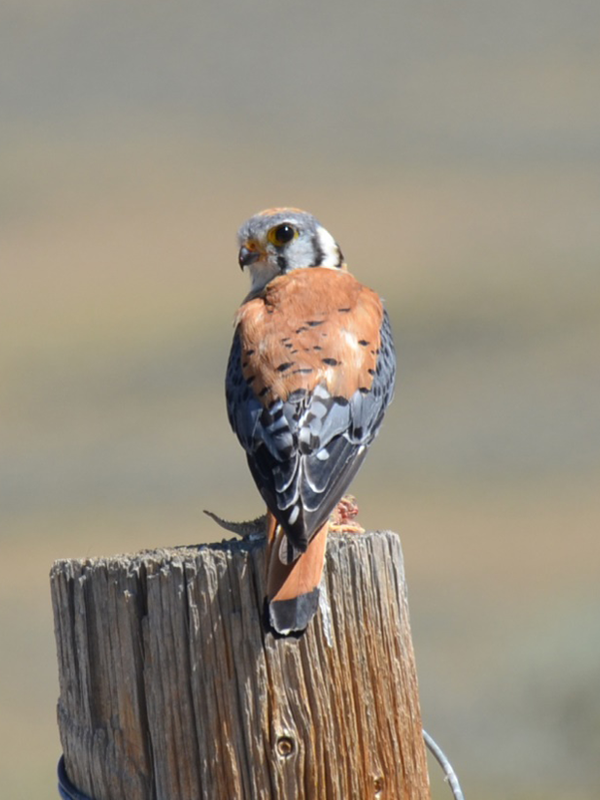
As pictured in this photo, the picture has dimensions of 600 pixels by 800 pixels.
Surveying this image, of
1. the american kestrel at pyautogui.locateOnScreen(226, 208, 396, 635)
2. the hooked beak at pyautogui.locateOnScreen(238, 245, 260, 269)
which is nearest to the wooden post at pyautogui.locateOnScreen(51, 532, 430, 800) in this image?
the american kestrel at pyautogui.locateOnScreen(226, 208, 396, 635)

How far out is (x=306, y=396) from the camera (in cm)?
430

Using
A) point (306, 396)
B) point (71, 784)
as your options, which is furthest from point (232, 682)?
point (306, 396)

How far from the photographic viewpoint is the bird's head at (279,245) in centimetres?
555

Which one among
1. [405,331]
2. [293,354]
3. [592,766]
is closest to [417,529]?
[592,766]

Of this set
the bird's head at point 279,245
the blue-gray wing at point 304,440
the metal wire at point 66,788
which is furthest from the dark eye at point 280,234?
the metal wire at point 66,788

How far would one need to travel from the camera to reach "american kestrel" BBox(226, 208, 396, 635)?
3.69 meters

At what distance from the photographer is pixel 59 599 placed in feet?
11.2

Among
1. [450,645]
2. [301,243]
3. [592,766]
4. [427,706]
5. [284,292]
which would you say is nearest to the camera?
[284,292]

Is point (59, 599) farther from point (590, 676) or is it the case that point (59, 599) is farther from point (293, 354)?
point (590, 676)

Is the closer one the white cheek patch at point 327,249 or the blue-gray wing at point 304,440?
the blue-gray wing at point 304,440

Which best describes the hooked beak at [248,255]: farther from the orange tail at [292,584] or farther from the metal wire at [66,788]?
the metal wire at [66,788]

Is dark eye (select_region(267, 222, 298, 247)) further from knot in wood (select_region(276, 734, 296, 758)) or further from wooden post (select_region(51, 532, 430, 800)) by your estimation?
knot in wood (select_region(276, 734, 296, 758))

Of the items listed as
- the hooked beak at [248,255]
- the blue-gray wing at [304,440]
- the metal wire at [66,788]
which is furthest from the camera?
the hooked beak at [248,255]

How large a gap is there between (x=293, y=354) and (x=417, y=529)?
9492 mm
